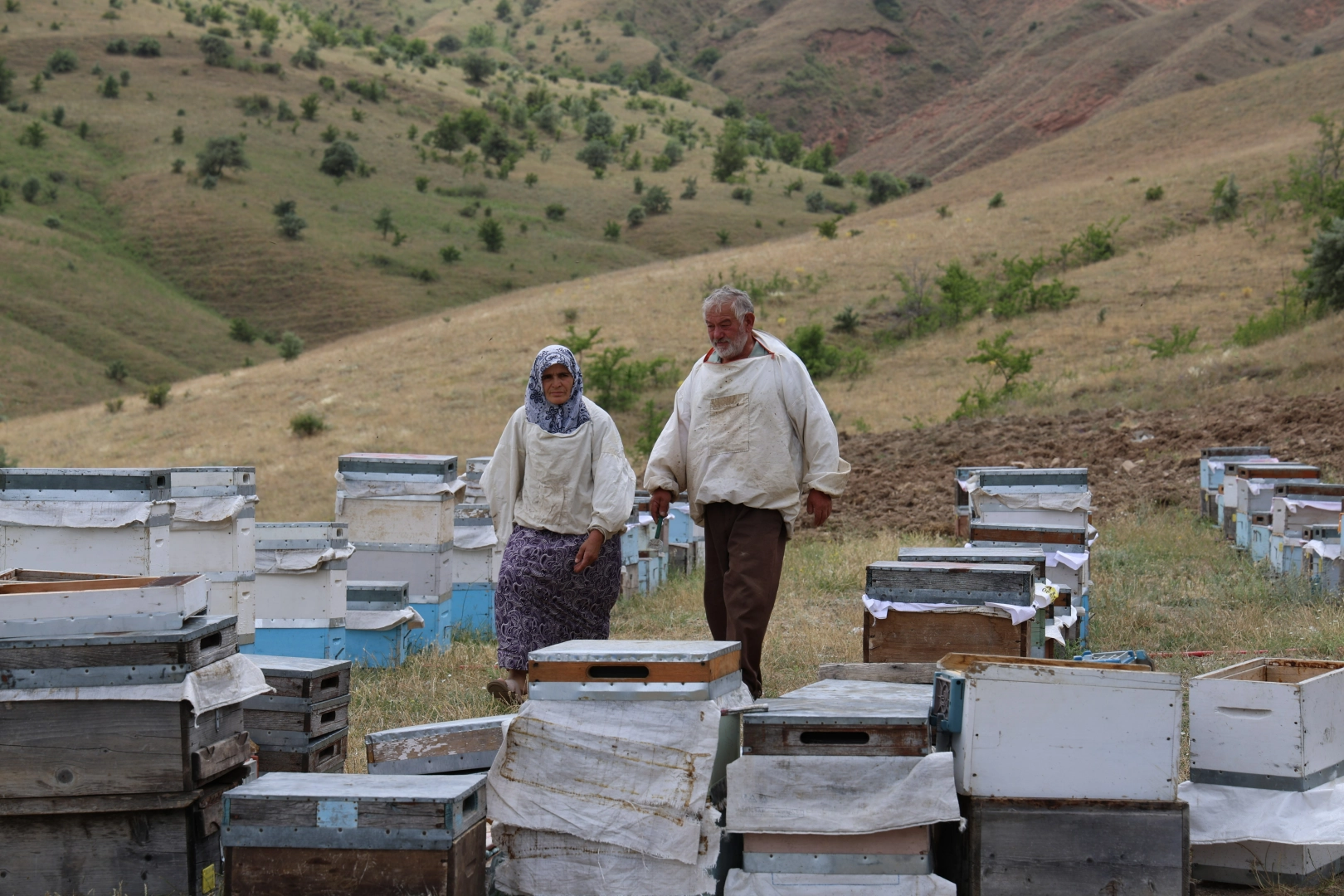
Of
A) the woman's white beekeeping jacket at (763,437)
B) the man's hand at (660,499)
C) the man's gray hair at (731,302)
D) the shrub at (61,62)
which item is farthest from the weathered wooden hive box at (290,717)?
the shrub at (61,62)

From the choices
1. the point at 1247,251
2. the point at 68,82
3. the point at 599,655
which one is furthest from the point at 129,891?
the point at 68,82

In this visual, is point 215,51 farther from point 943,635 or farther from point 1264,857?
point 1264,857

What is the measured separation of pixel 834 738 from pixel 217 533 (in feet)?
11.6

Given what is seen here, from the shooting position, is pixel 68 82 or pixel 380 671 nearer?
pixel 380 671

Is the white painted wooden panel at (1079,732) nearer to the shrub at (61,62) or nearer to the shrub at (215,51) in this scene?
the shrub at (61,62)

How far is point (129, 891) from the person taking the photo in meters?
3.54

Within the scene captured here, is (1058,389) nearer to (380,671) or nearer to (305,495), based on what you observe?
(305,495)

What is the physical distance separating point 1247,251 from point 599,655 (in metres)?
27.4

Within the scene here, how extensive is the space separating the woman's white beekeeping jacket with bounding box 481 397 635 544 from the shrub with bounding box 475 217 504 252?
50.5 m

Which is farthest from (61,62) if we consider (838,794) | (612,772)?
(838,794)

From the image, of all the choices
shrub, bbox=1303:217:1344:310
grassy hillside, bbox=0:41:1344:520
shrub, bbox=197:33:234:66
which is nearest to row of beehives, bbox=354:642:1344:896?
grassy hillside, bbox=0:41:1344:520

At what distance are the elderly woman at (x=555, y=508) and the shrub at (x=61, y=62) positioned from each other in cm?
6978

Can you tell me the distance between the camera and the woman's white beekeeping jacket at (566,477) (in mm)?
5508

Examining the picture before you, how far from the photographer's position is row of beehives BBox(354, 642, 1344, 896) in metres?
3.37
